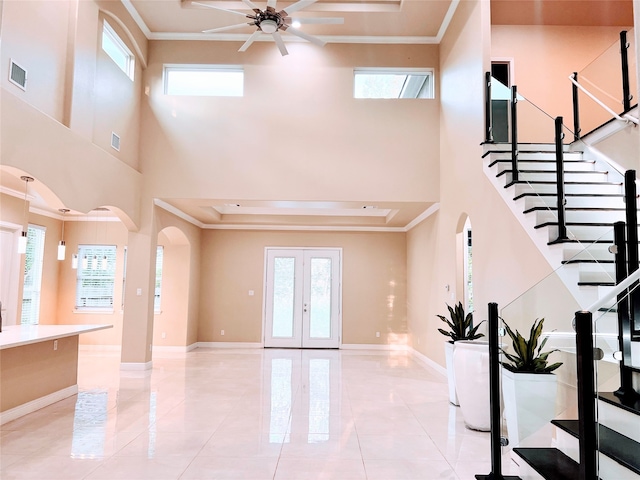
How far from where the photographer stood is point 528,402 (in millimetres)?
3021

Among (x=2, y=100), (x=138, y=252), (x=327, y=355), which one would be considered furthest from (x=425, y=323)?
(x=2, y=100)

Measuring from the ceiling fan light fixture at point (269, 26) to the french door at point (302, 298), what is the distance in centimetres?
584

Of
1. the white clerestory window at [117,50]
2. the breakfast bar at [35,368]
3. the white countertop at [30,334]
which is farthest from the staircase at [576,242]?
the white clerestory window at [117,50]

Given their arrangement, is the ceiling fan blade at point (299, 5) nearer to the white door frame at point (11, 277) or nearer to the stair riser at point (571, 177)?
the stair riser at point (571, 177)

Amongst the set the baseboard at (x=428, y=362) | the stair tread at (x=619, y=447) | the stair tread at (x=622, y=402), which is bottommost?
the baseboard at (x=428, y=362)

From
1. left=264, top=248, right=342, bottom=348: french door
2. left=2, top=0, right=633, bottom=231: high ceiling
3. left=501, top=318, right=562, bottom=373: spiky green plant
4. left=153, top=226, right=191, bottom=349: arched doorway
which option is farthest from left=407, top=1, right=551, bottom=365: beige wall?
left=153, top=226, right=191, bottom=349: arched doorway

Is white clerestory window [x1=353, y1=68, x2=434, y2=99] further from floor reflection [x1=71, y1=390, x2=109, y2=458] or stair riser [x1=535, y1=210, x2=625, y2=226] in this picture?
floor reflection [x1=71, y1=390, x2=109, y2=458]

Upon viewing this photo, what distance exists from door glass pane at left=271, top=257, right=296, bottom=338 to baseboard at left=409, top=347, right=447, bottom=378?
9.28 feet

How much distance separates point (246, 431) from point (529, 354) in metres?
2.58

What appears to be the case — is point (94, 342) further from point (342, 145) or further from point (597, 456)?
point (597, 456)

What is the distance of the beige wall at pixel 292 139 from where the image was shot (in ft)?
24.1

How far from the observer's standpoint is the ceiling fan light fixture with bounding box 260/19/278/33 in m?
5.18

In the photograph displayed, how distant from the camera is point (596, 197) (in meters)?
4.59

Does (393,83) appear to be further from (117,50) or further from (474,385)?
(474,385)
